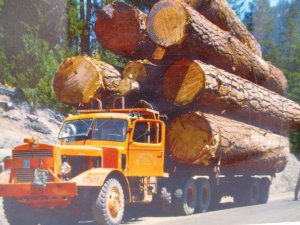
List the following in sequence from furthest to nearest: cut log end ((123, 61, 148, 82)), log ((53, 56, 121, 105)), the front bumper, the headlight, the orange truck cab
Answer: cut log end ((123, 61, 148, 82)) < log ((53, 56, 121, 105)) < the headlight < the orange truck cab < the front bumper

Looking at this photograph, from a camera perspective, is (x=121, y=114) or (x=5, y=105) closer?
(x=121, y=114)

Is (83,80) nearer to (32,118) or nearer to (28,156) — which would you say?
(28,156)

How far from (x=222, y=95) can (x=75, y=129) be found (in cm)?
320

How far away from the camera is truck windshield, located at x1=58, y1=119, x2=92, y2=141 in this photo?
368 inches

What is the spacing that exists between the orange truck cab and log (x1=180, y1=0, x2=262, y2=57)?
3.78m

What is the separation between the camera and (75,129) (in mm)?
9438

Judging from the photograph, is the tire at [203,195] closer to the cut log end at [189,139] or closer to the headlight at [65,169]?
the cut log end at [189,139]

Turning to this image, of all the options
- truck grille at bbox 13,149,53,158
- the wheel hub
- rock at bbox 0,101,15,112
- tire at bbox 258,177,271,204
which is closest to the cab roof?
the wheel hub

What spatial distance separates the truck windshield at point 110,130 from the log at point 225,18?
13.7 feet

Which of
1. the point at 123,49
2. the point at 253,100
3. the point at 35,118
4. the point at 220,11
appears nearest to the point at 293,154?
the point at 253,100

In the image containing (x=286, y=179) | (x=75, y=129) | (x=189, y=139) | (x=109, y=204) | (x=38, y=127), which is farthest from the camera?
(x=286, y=179)

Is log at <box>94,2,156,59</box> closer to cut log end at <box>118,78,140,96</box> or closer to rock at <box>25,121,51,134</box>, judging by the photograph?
cut log end at <box>118,78,140,96</box>

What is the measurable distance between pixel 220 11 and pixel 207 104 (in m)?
3.13

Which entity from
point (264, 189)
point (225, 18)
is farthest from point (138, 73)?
point (264, 189)
